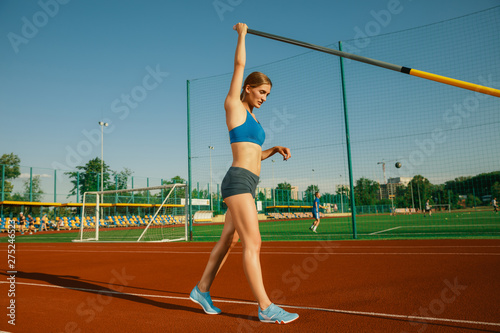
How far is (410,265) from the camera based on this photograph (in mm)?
5500

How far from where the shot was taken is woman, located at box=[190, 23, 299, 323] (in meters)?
2.75

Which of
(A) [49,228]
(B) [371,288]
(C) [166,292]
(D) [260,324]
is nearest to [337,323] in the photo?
(D) [260,324]

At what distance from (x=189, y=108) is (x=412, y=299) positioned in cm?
1176

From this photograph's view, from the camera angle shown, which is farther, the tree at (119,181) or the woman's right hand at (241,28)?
the tree at (119,181)

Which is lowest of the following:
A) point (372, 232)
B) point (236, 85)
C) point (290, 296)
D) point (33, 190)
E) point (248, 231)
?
point (372, 232)

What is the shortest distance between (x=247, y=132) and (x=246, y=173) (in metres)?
0.33

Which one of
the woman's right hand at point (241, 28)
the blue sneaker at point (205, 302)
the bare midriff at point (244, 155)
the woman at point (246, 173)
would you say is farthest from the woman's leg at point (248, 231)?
the woman's right hand at point (241, 28)

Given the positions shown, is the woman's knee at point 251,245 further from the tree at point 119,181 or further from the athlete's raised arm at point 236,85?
the tree at point 119,181

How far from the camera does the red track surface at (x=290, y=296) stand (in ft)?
9.16

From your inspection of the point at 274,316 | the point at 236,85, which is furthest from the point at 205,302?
the point at 236,85

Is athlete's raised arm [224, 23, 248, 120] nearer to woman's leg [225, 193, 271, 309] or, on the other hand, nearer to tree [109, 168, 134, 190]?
woman's leg [225, 193, 271, 309]

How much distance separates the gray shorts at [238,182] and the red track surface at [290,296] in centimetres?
103

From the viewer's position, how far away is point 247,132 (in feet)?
9.53

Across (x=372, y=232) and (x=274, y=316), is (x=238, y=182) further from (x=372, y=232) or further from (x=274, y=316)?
(x=372, y=232)
